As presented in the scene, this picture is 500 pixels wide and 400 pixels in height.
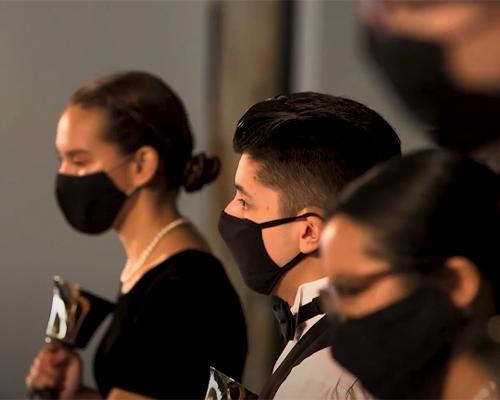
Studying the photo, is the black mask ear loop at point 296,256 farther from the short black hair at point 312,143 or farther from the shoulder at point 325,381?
the shoulder at point 325,381

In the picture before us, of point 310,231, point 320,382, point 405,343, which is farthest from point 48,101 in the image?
point 405,343

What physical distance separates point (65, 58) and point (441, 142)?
5.54ft

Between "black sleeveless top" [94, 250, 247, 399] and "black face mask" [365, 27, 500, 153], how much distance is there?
1.04m

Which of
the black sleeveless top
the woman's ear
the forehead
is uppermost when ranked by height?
the forehead

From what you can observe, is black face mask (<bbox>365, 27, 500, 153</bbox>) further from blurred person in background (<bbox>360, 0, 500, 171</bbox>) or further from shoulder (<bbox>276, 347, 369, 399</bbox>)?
shoulder (<bbox>276, 347, 369, 399</bbox>)

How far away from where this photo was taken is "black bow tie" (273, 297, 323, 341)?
61.9 inches

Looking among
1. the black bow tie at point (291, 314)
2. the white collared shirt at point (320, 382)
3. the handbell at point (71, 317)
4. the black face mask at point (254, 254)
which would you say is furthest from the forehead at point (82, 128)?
the white collared shirt at point (320, 382)

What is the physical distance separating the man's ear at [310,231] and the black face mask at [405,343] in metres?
0.38

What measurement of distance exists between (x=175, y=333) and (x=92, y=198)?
0.35 meters

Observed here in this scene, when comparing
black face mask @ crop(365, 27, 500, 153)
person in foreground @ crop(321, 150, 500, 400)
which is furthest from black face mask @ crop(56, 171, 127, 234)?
black face mask @ crop(365, 27, 500, 153)

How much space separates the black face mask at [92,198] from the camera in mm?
2197

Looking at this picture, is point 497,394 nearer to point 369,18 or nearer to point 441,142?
point 441,142

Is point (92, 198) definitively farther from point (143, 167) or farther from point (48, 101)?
point (48, 101)

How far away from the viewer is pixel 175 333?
2.01 meters
